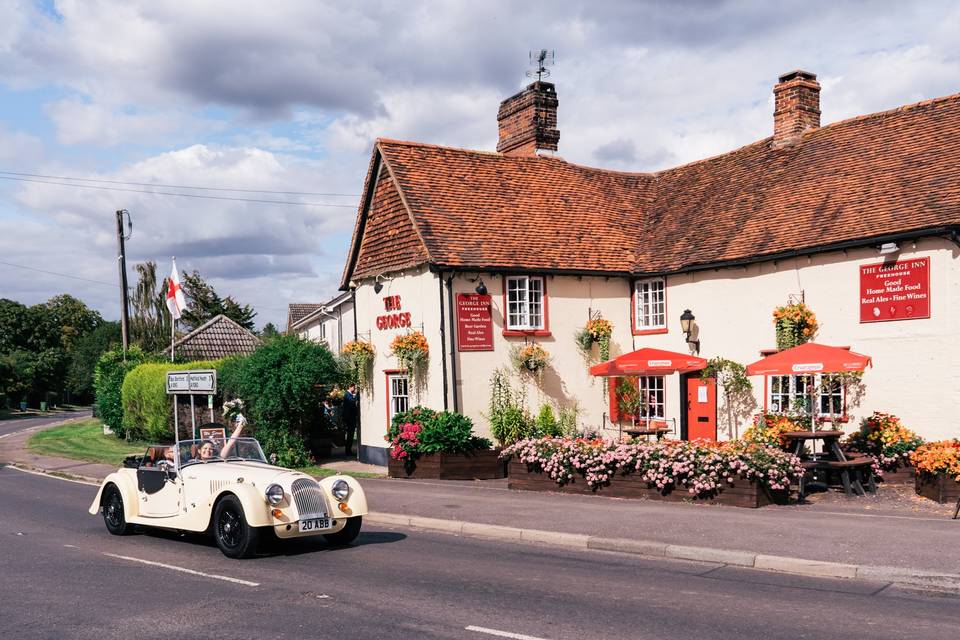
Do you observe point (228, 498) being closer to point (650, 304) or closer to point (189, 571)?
point (189, 571)

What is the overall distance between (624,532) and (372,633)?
530 cm

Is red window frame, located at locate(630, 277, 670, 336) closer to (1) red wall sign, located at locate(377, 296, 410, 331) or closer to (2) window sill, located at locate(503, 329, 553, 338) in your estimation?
(2) window sill, located at locate(503, 329, 553, 338)

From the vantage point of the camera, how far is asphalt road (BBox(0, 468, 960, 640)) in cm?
694

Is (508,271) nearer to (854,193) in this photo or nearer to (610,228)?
(610,228)

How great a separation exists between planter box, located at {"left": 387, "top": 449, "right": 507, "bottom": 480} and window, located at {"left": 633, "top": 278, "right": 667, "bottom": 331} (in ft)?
17.6

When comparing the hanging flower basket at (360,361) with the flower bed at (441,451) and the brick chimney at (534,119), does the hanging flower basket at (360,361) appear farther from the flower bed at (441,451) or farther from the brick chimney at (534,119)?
the brick chimney at (534,119)

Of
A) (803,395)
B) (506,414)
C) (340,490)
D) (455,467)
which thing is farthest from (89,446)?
(803,395)

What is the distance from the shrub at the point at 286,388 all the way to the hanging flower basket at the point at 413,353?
2.36 m

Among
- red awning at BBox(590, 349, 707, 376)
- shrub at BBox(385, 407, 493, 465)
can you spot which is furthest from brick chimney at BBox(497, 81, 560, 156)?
shrub at BBox(385, 407, 493, 465)

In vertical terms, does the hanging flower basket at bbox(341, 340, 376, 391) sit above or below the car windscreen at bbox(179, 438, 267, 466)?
above

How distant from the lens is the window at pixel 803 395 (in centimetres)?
1703

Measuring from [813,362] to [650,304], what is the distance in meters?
7.08

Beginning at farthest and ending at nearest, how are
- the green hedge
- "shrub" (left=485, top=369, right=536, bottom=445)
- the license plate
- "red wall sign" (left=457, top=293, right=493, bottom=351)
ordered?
the green hedge < "red wall sign" (left=457, top=293, right=493, bottom=351) < "shrub" (left=485, top=369, right=536, bottom=445) < the license plate

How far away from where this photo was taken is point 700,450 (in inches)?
554
